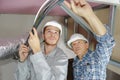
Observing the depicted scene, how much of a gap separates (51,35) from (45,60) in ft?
0.49

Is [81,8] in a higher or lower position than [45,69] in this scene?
higher

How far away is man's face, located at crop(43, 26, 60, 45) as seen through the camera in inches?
39.0

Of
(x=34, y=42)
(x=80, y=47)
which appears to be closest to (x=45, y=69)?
(x=34, y=42)

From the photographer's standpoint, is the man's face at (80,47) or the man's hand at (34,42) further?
the man's face at (80,47)

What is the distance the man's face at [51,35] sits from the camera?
991 millimetres

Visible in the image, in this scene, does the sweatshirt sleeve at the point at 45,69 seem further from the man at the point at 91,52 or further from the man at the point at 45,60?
the man at the point at 91,52

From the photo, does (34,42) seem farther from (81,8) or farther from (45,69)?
(81,8)

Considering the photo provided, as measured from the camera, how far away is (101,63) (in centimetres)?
100

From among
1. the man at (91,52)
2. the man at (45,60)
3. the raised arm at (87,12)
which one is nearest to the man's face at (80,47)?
the man at (91,52)

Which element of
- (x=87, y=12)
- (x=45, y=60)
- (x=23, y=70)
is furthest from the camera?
(x=23, y=70)

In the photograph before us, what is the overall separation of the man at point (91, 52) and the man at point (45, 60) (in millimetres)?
151

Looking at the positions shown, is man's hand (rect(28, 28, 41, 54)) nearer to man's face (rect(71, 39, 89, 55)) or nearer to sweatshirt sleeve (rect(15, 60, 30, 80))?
sweatshirt sleeve (rect(15, 60, 30, 80))

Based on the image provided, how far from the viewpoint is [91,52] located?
1.09m

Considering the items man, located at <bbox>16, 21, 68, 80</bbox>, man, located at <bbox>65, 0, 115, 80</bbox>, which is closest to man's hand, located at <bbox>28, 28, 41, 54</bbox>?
man, located at <bbox>16, 21, 68, 80</bbox>
